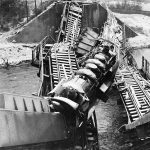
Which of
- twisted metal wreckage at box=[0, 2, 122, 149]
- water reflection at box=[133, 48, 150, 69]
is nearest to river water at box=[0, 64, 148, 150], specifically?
twisted metal wreckage at box=[0, 2, 122, 149]

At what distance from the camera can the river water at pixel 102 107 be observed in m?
15.2

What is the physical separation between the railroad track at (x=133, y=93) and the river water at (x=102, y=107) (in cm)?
140

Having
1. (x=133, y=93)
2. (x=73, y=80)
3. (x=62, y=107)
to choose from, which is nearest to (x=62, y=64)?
(x=133, y=93)

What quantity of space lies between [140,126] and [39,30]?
1665 centimetres

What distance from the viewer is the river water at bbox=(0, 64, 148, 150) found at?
1517 cm

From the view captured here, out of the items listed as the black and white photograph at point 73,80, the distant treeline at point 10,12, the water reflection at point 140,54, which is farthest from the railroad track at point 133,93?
the distant treeline at point 10,12

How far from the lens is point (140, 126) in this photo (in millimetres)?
11992

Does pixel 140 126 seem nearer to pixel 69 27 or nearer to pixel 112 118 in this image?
→ pixel 112 118

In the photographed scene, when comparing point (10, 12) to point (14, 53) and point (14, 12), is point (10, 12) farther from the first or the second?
point (14, 53)

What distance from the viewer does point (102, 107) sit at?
18641 mm

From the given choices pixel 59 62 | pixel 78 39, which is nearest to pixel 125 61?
pixel 78 39

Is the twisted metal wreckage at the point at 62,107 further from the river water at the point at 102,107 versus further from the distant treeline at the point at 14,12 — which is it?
the distant treeline at the point at 14,12

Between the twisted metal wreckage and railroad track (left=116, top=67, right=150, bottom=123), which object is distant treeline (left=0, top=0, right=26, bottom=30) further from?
railroad track (left=116, top=67, right=150, bottom=123)

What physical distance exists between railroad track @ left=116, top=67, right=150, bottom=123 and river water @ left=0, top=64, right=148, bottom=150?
140 cm
